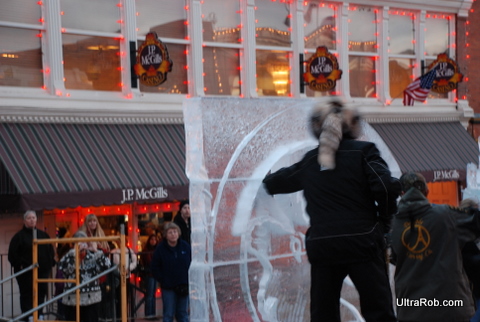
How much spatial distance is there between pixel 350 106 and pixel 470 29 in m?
17.5

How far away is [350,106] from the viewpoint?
5809 millimetres

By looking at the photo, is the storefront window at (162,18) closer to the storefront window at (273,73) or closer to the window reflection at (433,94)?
the storefront window at (273,73)

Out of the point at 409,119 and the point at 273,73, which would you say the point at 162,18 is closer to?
the point at 273,73

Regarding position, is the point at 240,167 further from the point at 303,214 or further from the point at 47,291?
the point at 47,291

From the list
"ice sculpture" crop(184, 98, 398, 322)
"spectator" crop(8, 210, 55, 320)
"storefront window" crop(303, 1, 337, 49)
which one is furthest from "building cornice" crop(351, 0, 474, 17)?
"ice sculpture" crop(184, 98, 398, 322)

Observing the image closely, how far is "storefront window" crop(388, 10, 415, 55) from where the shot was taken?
2053 centimetres

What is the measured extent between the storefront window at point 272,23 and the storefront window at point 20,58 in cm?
516

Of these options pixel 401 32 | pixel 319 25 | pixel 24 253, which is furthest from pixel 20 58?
pixel 401 32

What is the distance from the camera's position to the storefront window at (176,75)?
1638 centimetres

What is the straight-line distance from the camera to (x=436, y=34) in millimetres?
21438

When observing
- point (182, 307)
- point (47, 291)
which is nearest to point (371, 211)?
point (182, 307)

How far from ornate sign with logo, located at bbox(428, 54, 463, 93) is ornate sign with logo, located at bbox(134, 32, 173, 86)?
7949 mm

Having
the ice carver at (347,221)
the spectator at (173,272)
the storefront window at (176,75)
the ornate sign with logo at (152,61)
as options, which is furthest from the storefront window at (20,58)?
the ice carver at (347,221)

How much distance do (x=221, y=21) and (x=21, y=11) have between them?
4398mm
